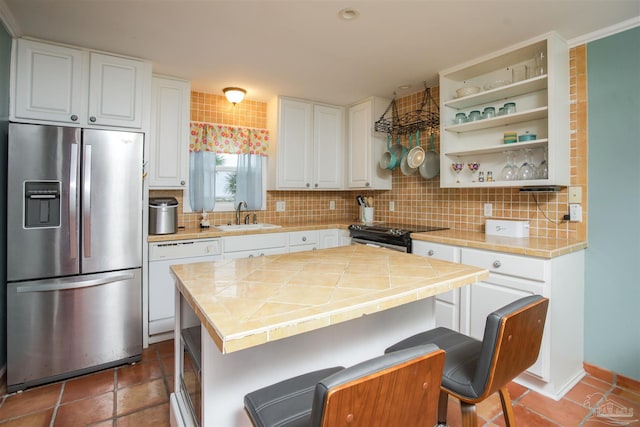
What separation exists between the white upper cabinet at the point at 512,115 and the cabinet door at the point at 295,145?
59.3 inches

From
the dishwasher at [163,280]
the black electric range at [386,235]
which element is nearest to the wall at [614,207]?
the black electric range at [386,235]

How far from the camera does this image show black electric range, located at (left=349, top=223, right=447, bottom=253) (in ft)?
9.48

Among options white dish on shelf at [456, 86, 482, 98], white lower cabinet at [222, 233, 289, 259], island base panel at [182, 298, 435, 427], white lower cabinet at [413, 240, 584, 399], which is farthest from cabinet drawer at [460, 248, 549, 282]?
white lower cabinet at [222, 233, 289, 259]

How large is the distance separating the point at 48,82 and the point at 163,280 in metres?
1.64

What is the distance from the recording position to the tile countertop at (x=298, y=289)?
3.00ft

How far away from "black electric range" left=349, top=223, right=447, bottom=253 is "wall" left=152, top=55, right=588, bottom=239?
0.28 m

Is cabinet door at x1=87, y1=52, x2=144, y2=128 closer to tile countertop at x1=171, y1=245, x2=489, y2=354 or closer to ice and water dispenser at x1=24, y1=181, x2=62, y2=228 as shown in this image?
ice and water dispenser at x1=24, y1=181, x2=62, y2=228

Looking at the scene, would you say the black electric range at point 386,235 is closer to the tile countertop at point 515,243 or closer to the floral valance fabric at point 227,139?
the tile countertop at point 515,243

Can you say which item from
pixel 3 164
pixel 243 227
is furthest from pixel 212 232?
pixel 3 164

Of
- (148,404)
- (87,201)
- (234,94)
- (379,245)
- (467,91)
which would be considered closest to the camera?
(148,404)

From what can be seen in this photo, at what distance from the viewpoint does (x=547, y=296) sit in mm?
2021

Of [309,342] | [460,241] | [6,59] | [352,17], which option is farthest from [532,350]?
[6,59]

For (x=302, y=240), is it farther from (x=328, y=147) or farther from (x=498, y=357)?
(x=498, y=357)

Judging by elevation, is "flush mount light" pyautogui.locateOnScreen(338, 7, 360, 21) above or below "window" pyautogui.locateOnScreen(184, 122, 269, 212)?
above
